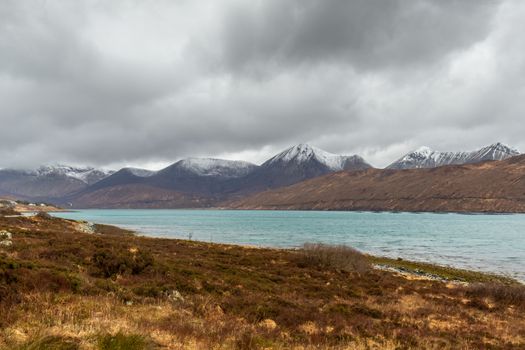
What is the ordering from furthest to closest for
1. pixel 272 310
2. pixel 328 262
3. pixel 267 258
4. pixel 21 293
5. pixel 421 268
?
pixel 421 268, pixel 267 258, pixel 328 262, pixel 272 310, pixel 21 293

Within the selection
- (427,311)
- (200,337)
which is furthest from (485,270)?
(200,337)

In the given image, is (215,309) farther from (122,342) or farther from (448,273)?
(448,273)

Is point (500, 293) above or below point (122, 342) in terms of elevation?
below

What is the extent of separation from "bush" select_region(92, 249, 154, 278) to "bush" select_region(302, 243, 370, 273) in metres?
19.1

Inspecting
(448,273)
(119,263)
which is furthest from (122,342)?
(448,273)

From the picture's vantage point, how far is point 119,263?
2134cm

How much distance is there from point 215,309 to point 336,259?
2342 centimetres

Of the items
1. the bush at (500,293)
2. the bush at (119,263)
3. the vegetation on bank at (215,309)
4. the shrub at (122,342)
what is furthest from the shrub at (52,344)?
the bush at (500,293)

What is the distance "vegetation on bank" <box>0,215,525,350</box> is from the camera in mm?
9422

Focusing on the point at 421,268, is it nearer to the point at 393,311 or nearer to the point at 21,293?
the point at 393,311

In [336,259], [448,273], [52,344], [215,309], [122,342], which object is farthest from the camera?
[448,273]

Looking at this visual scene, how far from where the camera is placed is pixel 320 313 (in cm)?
1656

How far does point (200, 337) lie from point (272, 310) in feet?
22.1

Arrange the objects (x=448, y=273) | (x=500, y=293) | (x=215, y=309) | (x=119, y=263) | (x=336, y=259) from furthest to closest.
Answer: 1. (x=448, y=273)
2. (x=336, y=259)
3. (x=500, y=293)
4. (x=119, y=263)
5. (x=215, y=309)
